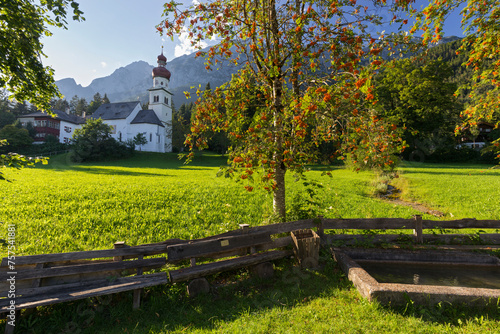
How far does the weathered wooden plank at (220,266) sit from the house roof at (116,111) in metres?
66.3

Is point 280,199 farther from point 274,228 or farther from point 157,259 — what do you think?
point 157,259

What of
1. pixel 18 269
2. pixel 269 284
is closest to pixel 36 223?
pixel 18 269

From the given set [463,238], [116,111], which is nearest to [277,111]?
[463,238]

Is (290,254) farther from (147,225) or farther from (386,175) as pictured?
(386,175)

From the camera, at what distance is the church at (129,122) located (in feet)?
190

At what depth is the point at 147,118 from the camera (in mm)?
61875

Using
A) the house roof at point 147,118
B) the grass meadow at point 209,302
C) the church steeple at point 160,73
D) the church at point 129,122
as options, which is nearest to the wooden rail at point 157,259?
the grass meadow at point 209,302

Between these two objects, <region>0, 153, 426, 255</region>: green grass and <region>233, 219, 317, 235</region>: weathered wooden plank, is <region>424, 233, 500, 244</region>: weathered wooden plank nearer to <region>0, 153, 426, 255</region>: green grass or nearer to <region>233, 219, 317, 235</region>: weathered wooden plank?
<region>0, 153, 426, 255</region>: green grass

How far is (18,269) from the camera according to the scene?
4082 mm

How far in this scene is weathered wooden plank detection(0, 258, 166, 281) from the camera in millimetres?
3931

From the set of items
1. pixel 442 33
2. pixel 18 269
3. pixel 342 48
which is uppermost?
pixel 442 33

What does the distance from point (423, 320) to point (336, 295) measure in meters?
1.31

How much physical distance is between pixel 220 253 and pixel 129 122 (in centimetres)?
6654

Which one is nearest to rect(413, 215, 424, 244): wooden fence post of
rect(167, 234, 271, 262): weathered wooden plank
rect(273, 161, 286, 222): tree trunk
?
rect(273, 161, 286, 222): tree trunk
